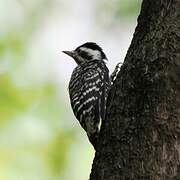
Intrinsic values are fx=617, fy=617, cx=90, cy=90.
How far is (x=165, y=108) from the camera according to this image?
3.12 m

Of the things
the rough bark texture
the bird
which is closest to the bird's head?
the bird

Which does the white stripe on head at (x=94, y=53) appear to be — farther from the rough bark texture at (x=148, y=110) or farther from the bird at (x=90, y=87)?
the rough bark texture at (x=148, y=110)

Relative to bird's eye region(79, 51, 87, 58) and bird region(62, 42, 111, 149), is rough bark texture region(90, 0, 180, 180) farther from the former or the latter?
bird's eye region(79, 51, 87, 58)

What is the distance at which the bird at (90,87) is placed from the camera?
530cm

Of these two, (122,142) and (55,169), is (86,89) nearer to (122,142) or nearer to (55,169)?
(55,169)

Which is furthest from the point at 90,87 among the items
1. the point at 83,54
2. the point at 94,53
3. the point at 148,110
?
the point at 148,110

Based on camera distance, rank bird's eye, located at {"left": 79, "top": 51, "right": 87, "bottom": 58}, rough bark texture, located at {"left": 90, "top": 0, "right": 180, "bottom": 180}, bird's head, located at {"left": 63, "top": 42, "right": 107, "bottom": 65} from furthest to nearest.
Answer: bird's eye, located at {"left": 79, "top": 51, "right": 87, "bottom": 58} → bird's head, located at {"left": 63, "top": 42, "right": 107, "bottom": 65} → rough bark texture, located at {"left": 90, "top": 0, "right": 180, "bottom": 180}

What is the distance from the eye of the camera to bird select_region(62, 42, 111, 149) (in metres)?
5.30

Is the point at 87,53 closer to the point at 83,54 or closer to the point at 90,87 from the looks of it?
the point at 83,54

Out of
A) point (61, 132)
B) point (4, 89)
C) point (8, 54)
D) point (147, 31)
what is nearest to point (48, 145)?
point (61, 132)

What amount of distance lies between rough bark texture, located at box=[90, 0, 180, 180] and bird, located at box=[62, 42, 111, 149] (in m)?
1.53

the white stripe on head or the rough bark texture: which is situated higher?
the white stripe on head

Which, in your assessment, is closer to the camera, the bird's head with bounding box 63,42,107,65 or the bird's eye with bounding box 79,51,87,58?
the bird's head with bounding box 63,42,107,65

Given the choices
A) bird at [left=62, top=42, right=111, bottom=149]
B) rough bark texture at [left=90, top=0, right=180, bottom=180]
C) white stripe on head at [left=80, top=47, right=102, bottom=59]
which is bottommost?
rough bark texture at [left=90, top=0, right=180, bottom=180]
